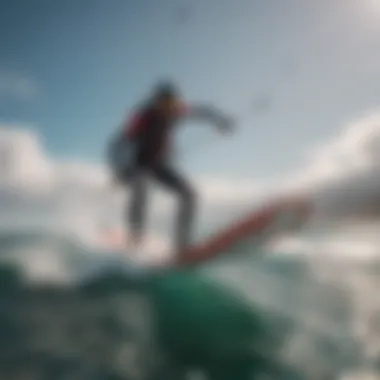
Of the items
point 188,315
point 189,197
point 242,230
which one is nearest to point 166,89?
point 189,197

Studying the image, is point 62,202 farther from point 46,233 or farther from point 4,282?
point 4,282

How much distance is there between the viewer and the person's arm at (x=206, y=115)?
2.02m

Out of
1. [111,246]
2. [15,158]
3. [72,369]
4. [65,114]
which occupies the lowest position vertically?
Answer: [72,369]

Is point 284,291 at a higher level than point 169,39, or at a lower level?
lower

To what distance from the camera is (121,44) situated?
204 centimetres

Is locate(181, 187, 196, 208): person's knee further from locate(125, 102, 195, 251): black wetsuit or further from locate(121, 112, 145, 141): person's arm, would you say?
locate(121, 112, 145, 141): person's arm

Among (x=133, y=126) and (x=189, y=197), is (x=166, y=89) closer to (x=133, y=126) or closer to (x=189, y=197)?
(x=133, y=126)

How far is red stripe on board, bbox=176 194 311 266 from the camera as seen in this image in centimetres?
200

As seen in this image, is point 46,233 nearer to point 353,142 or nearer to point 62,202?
point 62,202

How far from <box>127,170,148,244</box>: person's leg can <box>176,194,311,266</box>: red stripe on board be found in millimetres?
134

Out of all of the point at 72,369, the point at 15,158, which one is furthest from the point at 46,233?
the point at 72,369

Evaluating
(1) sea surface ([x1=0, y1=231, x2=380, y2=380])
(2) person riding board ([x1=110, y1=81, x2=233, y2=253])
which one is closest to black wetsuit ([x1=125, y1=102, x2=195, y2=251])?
(2) person riding board ([x1=110, y1=81, x2=233, y2=253])

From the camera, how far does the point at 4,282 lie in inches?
77.9

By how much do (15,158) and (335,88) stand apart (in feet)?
3.06
